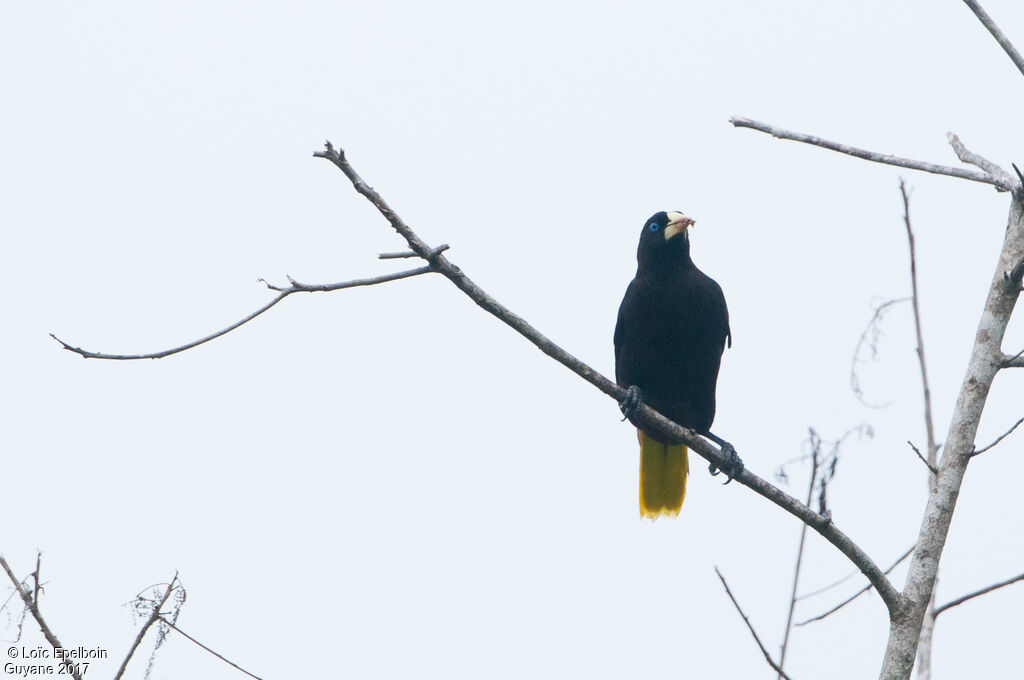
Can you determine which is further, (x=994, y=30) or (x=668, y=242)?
(x=668, y=242)

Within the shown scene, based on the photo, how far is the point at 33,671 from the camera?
101 inches

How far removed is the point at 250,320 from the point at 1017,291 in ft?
6.21

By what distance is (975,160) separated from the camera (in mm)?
3033

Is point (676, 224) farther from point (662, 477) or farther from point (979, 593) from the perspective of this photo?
point (979, 593)

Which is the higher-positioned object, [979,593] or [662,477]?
[662,477]

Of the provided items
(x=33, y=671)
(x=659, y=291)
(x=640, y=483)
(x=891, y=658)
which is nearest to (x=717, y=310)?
(x=659, y=291)

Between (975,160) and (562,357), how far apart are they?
128 cm

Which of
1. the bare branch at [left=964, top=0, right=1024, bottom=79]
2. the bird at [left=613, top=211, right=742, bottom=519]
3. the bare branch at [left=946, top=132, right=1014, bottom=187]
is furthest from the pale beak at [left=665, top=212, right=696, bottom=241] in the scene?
the bare branch at [left=964, top=0, right=1024, bottom=79]

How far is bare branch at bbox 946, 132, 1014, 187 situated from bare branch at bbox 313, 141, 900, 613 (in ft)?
3.34

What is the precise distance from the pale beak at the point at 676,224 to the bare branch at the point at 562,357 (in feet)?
6.50

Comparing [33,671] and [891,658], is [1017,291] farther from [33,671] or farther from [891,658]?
[33,671]

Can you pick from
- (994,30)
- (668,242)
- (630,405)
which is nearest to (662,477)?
(668,242)

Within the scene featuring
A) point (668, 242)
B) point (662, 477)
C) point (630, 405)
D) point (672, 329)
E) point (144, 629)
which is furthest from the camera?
point (662, 477)

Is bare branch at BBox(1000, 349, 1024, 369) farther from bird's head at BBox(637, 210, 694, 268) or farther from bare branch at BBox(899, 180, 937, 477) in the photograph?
bird's head at BBox(637, 210, 694, 268)
